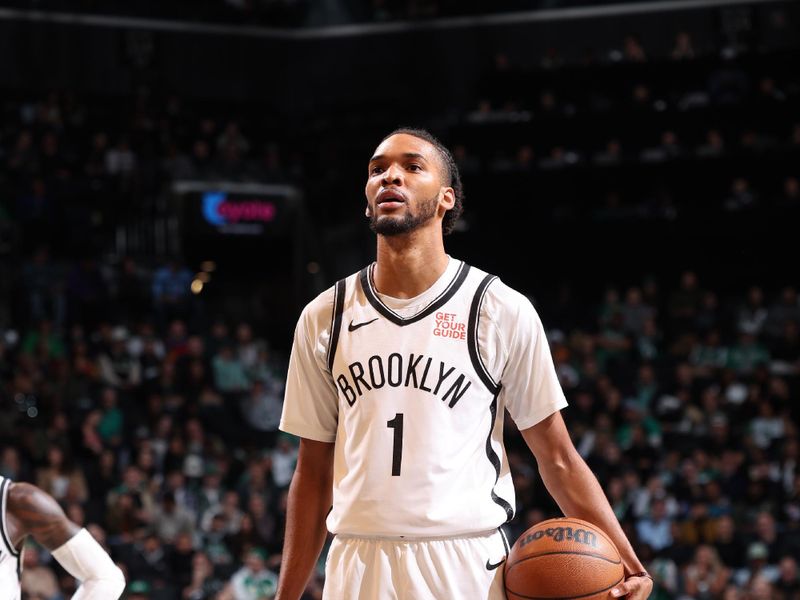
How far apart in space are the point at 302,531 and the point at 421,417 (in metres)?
0.52

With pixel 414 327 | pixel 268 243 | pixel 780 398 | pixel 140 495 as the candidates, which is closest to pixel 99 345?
pixel 140 495

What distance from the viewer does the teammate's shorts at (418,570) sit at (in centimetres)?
332

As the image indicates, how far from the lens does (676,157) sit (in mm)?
16578

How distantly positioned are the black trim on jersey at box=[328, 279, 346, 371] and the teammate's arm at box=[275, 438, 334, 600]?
27 centimetres

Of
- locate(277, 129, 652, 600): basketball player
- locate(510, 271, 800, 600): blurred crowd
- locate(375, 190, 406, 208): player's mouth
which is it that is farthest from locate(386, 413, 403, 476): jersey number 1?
locate(510, 271, 800, 600): blurred crowd

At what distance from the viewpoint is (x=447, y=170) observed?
357cm

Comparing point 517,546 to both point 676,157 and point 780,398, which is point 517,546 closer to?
point 780,398

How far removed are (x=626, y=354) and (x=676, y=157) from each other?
3150 mm

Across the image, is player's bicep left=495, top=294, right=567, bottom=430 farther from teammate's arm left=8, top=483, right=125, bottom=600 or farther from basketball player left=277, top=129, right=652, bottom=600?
teammate's arm left=8, top=483, right=125, bottom=600

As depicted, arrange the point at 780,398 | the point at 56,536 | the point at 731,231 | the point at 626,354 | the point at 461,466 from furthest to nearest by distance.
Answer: the point at 731,231
the point at 626,354
the point at 780,398
the point at 56,536
the point at 461,466

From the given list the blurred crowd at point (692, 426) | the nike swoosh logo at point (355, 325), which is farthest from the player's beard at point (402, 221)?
the blurred crowd at point (692, 426)

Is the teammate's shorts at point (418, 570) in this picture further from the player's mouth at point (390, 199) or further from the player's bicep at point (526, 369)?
the player's mouth at point (390, 199)

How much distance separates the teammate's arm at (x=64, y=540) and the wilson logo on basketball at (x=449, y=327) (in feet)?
6.73

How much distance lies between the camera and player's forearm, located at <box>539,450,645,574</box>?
11.2ft
